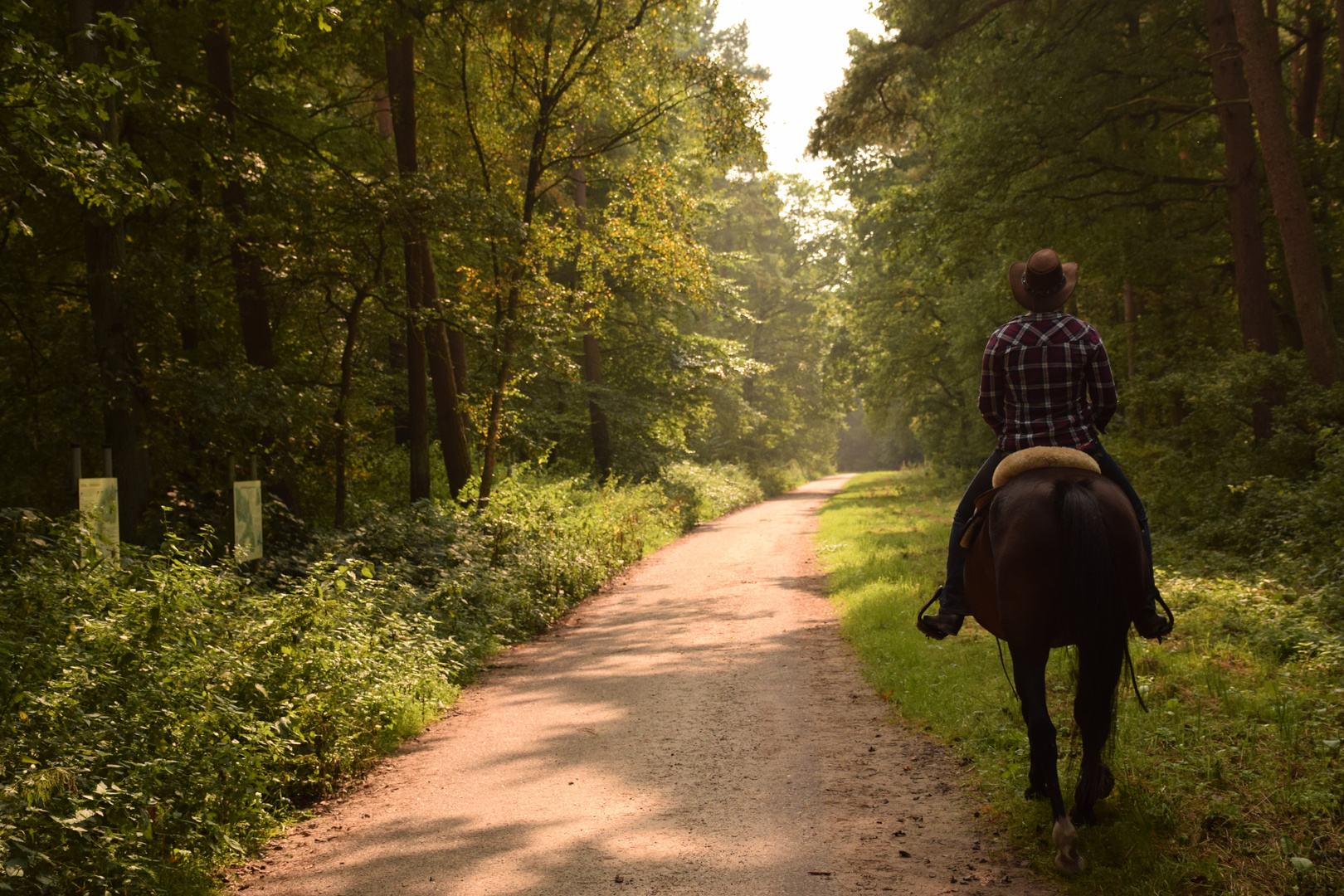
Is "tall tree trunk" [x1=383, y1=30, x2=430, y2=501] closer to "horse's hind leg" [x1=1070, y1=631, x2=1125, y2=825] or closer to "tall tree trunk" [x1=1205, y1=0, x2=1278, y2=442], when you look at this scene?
"horse's hind leg" [x1=1070, y1=631, x2=1125, y2=825]

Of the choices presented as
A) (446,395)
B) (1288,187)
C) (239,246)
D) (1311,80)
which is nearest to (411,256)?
(239,246)

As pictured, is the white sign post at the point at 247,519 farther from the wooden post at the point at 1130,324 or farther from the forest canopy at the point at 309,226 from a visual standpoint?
the wooden post at the point at 1130,324

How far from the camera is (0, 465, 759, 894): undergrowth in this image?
13.4 feet

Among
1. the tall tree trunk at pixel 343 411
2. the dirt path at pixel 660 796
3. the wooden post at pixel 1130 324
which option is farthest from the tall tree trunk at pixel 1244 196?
the tall tree trunk at pixel 343 411

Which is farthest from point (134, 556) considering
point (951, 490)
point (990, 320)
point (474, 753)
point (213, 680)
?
point (951, 490)

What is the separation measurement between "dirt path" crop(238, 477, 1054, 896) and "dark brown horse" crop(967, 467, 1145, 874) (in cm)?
69

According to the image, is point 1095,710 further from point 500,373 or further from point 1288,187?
point 500,373

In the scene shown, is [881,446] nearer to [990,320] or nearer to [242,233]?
[990,320]

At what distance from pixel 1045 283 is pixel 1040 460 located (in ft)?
3.49

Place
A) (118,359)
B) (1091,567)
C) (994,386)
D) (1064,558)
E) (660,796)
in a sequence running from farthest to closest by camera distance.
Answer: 1. (118,359)
2. (660,796)
3. (994,386)
4. (1064,558)
5. (1091,567)

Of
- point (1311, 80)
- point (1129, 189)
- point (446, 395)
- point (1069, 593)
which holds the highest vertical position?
point (1311, 80)

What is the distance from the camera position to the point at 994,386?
512cm

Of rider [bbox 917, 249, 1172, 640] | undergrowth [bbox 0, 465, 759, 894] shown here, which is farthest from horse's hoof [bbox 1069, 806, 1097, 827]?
undergrowth [bbox 0, 465, 759, 894]

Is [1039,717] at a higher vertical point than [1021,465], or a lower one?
lower
